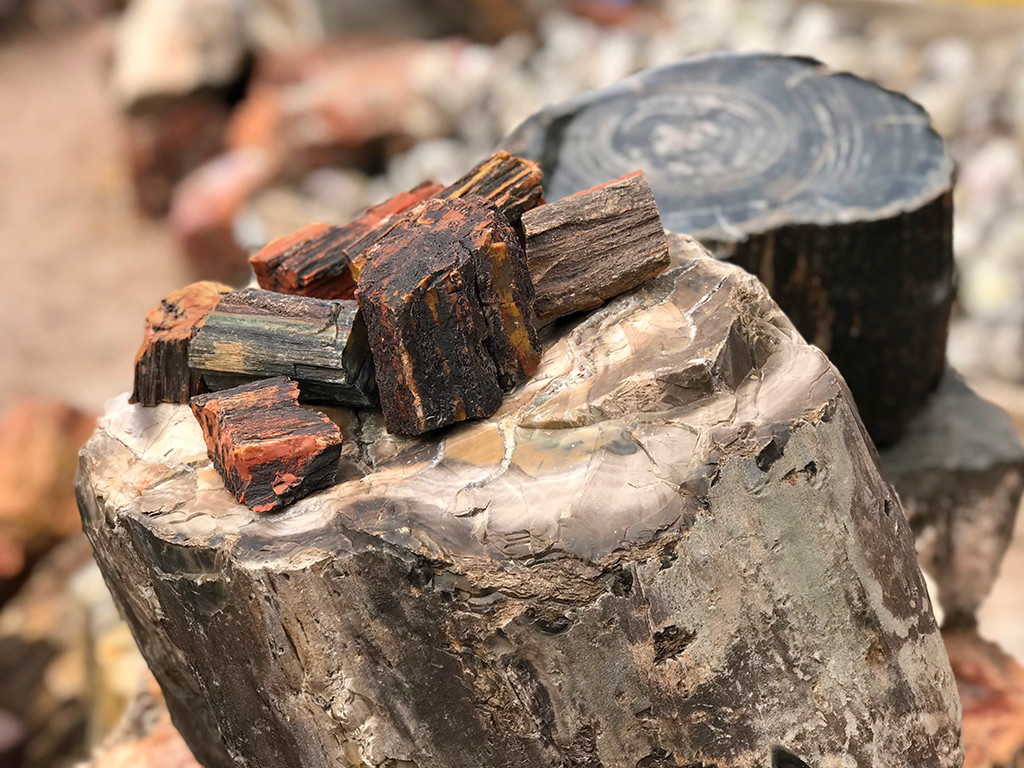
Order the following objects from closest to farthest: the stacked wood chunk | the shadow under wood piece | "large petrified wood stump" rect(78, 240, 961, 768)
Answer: "large petrified wood stump" rect(78, 240, 961, 768) → the stacked wood chunk → the shadow under wood piece

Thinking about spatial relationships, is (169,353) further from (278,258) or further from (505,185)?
(505,185)

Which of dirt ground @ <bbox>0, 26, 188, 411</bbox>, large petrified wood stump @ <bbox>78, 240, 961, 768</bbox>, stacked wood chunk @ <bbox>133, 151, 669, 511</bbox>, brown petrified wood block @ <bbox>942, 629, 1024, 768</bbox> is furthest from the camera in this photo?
dirt ground @ <bbox>0, 26, 188, 411</bbox>

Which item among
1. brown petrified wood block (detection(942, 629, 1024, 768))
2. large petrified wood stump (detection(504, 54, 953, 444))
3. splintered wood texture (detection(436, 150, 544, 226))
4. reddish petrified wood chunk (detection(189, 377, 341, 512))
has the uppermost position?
splintered wood texture (detection(436, 150, 544, 226))

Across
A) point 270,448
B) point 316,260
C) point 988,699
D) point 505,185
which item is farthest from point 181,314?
point 988,699

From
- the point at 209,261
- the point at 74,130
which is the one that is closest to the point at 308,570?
the point at 209,261

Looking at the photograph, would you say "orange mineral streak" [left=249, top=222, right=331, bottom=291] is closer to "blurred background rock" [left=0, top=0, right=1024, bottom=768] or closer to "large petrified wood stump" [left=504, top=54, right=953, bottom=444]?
"large petrified wood stump" [left=504, top=54, right=953, bottom=444]

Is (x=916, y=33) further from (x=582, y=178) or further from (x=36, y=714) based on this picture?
(x=36, y=714)

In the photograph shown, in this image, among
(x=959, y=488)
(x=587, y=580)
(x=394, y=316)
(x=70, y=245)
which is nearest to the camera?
(x=587, y=580)

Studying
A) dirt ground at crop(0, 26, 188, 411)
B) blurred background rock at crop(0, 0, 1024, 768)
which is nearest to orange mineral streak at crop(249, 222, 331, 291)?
blurred background rock at crop(0, 0, 1024, 768)
